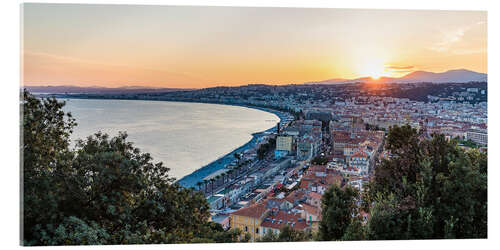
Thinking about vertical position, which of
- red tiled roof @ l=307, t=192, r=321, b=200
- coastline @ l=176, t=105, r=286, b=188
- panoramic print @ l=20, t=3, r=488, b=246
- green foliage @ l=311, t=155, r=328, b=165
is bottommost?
coastline @ l=176, t=105, r=286, b=188

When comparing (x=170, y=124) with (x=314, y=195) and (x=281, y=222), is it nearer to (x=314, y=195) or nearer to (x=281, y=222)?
(x=314, y=195)

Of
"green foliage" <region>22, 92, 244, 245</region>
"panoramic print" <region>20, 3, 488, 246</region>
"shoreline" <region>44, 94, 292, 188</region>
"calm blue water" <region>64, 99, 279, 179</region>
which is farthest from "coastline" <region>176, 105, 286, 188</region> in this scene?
"green foliage" <region>22, 92, 244, 245</region>

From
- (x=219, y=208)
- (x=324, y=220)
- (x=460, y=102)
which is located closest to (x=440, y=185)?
(x=324, y=220)

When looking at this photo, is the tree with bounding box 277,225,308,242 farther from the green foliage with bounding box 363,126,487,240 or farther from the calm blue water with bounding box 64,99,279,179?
the calm blue water with bounding box 64,99,279,179

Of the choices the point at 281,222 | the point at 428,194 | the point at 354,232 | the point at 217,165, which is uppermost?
the point at 428,194

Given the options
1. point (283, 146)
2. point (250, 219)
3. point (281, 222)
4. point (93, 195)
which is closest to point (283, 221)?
point (281, 222)
